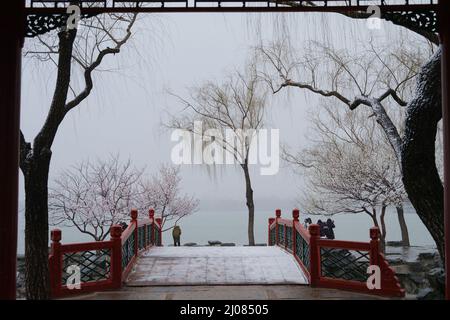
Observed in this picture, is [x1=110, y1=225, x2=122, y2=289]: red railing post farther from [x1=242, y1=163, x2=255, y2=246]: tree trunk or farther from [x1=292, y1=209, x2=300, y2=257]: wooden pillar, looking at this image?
[x1=242, y1=163, x2=255, y2=246]: tree trunk

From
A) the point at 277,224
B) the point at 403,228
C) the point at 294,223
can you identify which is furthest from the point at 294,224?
the point at 403,228

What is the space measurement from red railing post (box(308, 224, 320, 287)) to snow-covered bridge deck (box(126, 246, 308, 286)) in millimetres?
270

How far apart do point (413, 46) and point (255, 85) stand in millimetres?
5902

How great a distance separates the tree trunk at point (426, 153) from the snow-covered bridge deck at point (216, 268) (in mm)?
3319

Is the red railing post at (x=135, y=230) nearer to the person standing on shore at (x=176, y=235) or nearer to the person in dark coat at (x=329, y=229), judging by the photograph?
the person standing on shore at (x=176, y=235)

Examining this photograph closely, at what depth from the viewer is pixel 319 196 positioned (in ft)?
66.9

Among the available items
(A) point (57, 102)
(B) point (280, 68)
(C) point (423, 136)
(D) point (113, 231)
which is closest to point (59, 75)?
(A) point (57, 102)

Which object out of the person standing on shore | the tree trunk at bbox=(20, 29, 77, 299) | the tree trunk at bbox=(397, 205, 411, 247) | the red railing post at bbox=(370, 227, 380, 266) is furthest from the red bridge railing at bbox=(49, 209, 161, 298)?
the tree trunk at bbox=(397, 205, 411, 247)

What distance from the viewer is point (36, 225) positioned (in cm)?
672

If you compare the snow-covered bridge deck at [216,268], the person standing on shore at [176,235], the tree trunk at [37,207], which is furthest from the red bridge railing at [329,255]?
the person standing on shore at [176,235]

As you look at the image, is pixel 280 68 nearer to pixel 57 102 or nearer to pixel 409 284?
pixel 409 284

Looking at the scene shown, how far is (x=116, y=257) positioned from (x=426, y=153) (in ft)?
16.7

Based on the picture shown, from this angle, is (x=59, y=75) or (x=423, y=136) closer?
(x=423, y=136)

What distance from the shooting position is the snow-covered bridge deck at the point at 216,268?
355 inches
